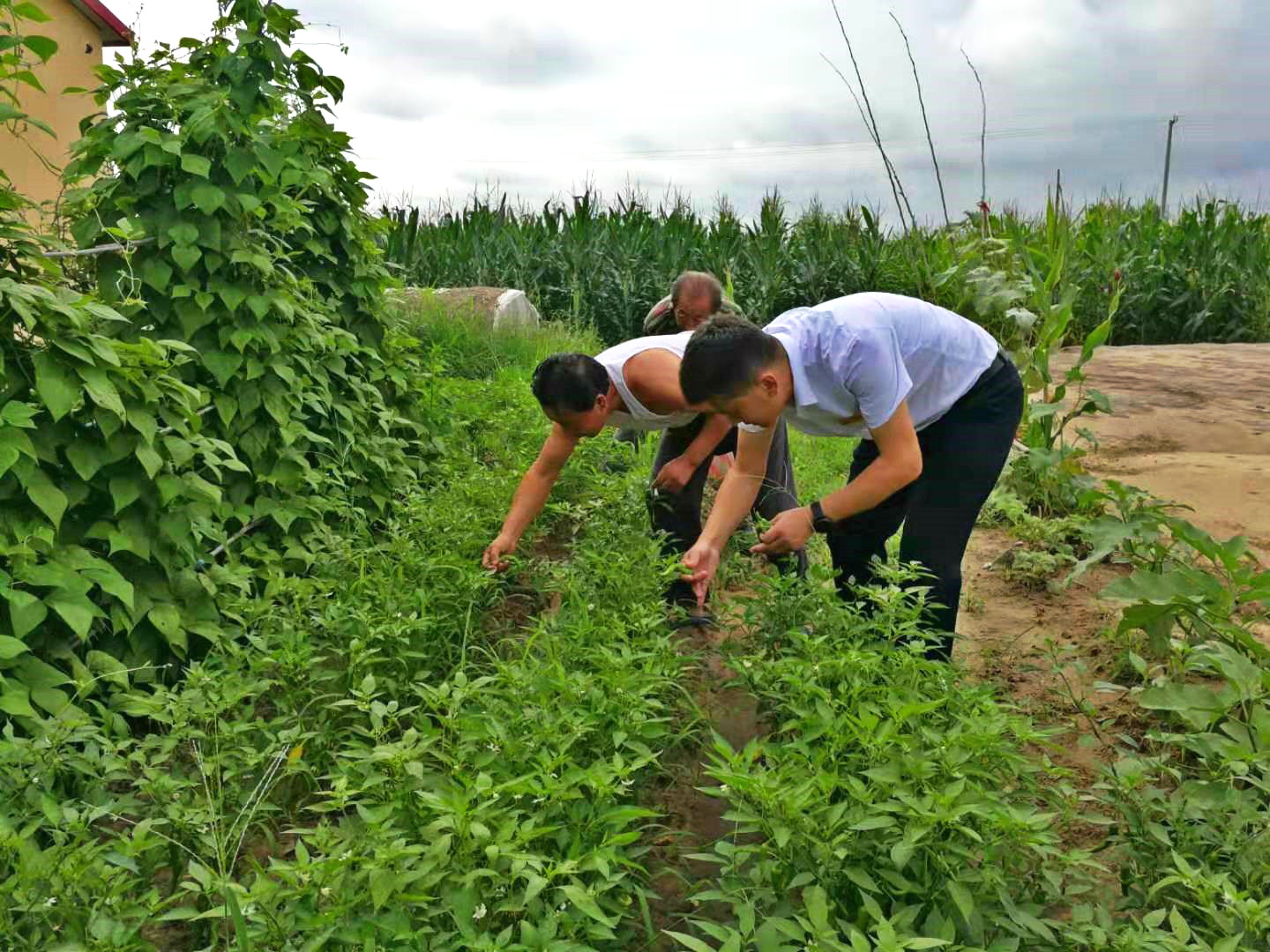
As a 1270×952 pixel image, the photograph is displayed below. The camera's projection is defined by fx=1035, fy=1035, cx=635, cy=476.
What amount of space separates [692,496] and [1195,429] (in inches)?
176

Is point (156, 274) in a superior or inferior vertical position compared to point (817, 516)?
superior

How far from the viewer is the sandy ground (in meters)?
5.44

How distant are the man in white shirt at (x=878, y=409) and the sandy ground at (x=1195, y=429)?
8.16 feet

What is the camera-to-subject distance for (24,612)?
8.84 ft

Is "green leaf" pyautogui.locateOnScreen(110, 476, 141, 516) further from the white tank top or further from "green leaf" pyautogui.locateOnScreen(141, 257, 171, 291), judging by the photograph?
the white tank top

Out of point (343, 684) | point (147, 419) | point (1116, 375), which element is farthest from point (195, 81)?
point (1116, 375)

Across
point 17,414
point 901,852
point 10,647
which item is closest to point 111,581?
point 10,647

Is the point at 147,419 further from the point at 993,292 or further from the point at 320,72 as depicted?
the point at 993,292

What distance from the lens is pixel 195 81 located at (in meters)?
3.95

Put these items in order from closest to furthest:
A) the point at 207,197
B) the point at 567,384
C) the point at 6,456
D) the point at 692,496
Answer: the point at 6,456 → the point at 567,384 → the point at 207,197 → the point at 692,496

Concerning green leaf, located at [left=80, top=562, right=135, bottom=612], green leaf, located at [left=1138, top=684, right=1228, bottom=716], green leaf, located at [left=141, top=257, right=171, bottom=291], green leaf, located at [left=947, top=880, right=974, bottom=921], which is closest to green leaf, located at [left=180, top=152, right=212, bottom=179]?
green leaf, located at [left=141, top=257, right=171, bottom=291]

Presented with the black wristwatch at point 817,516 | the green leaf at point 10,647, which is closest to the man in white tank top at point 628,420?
the black wristwatch at point 817,516

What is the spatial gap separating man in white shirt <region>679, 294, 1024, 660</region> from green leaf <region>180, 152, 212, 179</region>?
1.95 m

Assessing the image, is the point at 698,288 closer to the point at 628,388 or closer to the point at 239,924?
the point at 628,388
